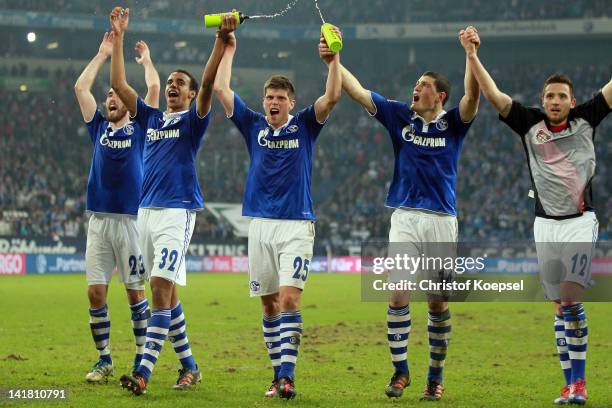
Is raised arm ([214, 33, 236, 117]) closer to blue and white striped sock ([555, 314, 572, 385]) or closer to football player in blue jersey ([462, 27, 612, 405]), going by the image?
football player in blue jersey ([462, 27, 612, 405])

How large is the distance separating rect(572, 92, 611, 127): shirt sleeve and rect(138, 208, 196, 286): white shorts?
147 inches

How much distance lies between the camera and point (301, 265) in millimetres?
9047

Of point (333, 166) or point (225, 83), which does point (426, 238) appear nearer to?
point (225, 83)

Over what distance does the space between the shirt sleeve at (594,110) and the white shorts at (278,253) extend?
2.64 meters

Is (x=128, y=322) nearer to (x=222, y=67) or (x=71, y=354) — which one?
(x=71, y=354)

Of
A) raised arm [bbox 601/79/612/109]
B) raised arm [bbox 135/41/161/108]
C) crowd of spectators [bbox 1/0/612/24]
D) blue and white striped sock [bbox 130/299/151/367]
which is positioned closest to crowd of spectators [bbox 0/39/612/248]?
crowd of spectators [bbox 1/0/612/24]

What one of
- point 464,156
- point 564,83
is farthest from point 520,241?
point 564,83

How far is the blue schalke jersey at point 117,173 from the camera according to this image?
34.3 ft

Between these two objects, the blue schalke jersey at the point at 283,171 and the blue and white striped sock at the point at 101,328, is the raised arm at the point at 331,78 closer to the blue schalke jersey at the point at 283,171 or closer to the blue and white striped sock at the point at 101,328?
the blue schalke jersey at the point at 283,171

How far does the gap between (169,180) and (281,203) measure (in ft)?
3.74

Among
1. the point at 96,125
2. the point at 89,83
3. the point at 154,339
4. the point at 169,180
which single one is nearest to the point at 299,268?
the point at 154,339

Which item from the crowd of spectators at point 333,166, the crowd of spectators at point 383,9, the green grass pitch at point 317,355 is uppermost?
the crowd of spectators at point 383,9

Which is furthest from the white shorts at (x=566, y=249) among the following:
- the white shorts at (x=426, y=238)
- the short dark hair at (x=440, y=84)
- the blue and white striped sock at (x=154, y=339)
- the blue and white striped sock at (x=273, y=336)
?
the blue and white striped sock at (x=154, y=339)

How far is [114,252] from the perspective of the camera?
34.3ft
